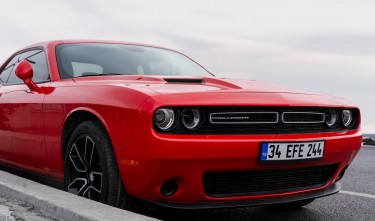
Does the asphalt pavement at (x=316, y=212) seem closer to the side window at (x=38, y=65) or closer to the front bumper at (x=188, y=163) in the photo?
the front bumper at (x=188, y=163)

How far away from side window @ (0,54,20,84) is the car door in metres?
0.31

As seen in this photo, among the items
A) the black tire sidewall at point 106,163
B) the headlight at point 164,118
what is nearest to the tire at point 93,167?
the black tire sidewall at point 106,163

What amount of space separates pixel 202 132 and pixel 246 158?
0.98ft

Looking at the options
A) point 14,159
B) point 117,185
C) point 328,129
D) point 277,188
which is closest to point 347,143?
point 328,129

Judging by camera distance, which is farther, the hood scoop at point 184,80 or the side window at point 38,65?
the side window at point 38,65

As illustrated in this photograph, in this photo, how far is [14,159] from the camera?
4988 millimetres

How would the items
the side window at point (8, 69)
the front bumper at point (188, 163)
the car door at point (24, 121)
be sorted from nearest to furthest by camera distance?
1. the front bumper at point (188, 163)
2. the car door at point (24, 121)
3. the side window at point (8, 69)

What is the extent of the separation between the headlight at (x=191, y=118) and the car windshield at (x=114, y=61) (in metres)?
1.41

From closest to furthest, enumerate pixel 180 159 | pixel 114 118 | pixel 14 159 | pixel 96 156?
pixel 180 159
pixel 114 118
pixel 96 156
pixel 14 159

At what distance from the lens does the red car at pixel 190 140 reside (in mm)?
3176

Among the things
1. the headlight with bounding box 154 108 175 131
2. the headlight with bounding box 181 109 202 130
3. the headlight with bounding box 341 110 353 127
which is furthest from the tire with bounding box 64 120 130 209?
the headlight with bounding box 341 110 353 127

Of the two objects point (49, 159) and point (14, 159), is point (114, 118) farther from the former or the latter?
point (14, 159)

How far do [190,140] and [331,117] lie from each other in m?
1.30

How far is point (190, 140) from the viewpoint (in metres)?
3.14
